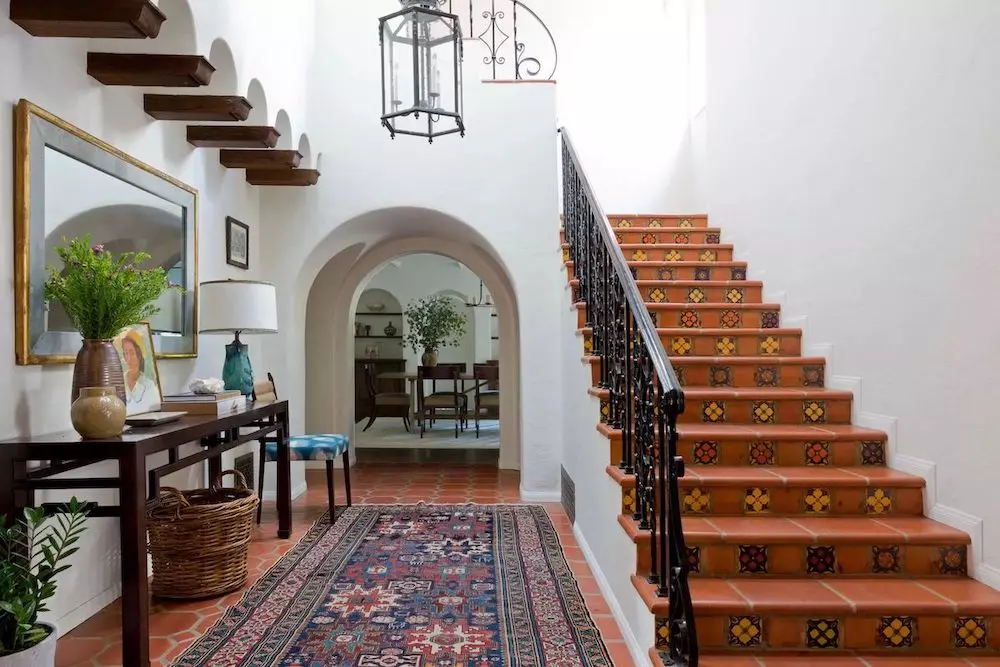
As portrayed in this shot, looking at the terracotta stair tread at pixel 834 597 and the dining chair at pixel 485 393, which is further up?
the dining chair at pixel 485 393

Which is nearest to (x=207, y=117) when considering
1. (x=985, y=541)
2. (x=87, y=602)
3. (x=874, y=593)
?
(x=87, y=602)

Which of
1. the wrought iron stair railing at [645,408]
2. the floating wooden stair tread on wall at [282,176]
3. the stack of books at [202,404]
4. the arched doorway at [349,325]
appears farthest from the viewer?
the arched doorway at [349,325]

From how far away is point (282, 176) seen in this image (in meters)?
4.88

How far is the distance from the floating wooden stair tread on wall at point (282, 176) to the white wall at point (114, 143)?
97mm

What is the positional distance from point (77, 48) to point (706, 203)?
4.82 metres

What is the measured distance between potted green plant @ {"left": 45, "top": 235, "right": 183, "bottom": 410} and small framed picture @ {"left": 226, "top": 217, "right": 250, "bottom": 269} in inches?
75.6

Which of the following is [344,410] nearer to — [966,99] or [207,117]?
[207,117]

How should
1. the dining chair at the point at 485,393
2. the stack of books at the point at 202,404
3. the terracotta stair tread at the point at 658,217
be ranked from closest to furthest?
the stack of books at the point at 202,404 → the terracotta stair tread at the point at 658,217 → the dining chair at the point at 485,393

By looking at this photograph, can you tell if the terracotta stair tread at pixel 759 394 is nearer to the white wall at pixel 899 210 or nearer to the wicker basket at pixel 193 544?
the white wall at pixel 899 210

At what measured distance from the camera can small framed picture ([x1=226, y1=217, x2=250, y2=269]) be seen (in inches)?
176

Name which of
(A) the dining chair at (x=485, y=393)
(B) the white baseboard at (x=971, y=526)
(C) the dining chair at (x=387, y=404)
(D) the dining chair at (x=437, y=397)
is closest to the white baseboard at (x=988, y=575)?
(B) the white baseboard at (x=971, y=526)

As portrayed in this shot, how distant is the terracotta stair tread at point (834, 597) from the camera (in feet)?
7.30

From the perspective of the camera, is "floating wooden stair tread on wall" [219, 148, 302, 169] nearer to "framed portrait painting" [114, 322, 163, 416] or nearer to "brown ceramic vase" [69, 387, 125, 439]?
"framed portrait painting" [114, 322, 163, 416]

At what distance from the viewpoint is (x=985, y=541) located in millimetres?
2436
